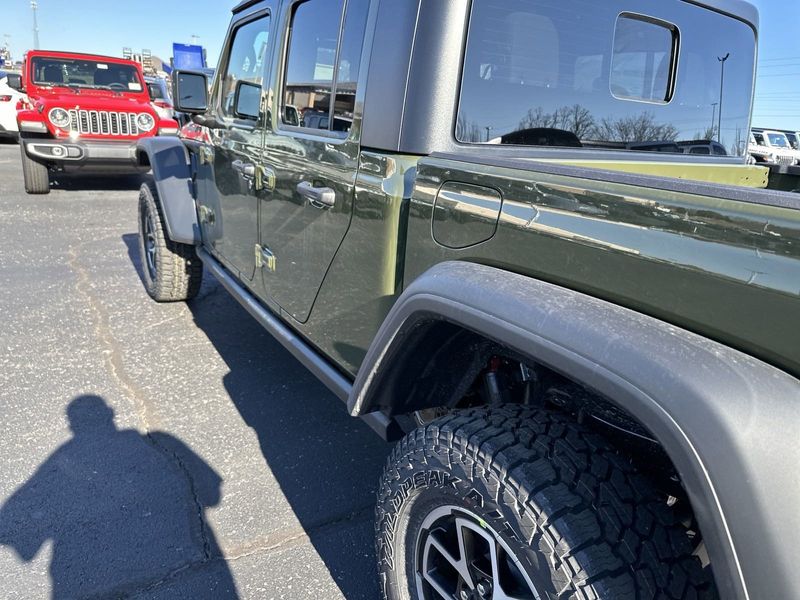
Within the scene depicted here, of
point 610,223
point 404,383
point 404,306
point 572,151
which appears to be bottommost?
point 404,383

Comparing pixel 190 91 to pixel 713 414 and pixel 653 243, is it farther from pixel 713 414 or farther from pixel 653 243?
pixel 713 414

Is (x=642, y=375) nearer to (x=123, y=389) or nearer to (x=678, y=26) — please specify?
(x=678, y=26)

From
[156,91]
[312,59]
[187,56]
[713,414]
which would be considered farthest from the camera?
[187,56]

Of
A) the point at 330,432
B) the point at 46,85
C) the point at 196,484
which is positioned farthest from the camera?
the point at 46,85

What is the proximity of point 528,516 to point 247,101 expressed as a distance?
2421 mm

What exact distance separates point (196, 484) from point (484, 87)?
6.46 feet

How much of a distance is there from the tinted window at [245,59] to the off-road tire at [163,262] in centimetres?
123

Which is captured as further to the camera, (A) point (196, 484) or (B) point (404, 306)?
(A) point (196, 484)

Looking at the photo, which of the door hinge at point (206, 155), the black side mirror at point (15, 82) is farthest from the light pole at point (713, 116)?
the black side mirror at point (15, 82)

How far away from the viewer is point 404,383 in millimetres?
1805

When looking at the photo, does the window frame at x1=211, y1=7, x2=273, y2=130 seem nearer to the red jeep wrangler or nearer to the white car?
the red jeep wrangler

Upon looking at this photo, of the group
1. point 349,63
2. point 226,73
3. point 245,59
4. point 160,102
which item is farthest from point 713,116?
point 160,102

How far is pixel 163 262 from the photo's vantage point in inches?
171

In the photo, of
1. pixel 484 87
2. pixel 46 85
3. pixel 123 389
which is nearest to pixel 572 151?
pixel 484 87
